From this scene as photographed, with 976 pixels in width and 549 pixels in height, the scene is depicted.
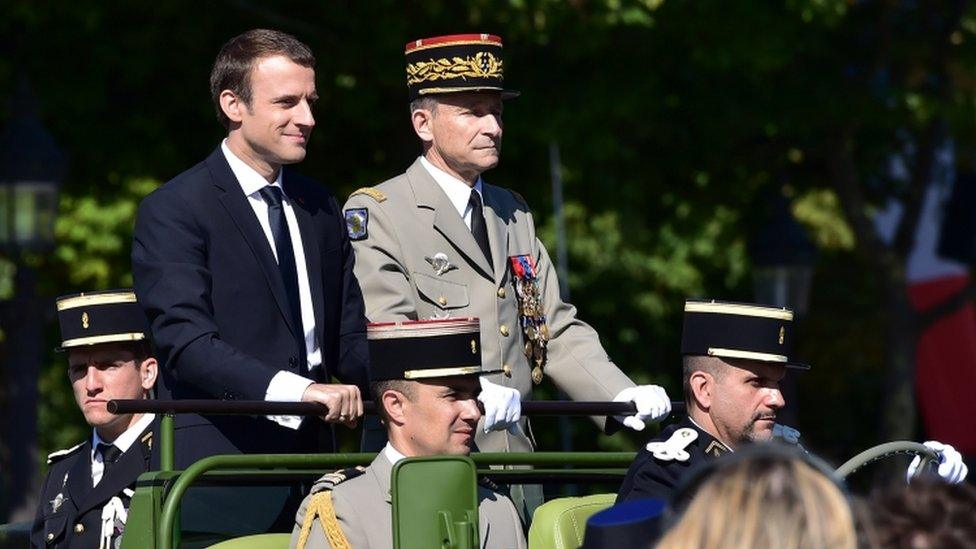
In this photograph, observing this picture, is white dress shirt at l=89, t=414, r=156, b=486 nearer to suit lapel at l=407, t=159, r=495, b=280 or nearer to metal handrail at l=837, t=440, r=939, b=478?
suit lapel at l=407, t=159, r=495, b=280

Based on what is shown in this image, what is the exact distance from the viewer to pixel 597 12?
13.5 m

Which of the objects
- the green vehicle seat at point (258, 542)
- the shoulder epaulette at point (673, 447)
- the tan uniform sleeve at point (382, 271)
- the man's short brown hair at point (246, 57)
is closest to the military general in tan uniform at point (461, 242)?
the tan uniform sleeve at point (382, 271)

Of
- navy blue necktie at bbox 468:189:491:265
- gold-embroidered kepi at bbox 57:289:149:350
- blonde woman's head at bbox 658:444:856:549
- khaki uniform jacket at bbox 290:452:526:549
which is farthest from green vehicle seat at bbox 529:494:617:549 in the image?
blonde woman's head at bbox 658:444:856:549

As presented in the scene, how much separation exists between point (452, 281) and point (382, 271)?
8.9 inches

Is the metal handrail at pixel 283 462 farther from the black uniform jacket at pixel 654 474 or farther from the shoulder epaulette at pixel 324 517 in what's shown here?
the black uniform jacket at pixel 654 474

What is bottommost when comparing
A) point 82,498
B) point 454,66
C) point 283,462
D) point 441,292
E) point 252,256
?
point 82,498

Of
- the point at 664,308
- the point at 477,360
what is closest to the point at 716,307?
the point at 477,360

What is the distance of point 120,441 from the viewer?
20.7 feet

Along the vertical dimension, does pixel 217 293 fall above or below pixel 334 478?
above

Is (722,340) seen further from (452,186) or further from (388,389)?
(388,389)

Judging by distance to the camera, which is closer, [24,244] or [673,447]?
[673,447]

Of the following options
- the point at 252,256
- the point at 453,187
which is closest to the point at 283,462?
the point at 252,256

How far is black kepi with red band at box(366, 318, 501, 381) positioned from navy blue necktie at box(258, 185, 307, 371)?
68 cm

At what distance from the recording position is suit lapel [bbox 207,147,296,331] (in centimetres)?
594
